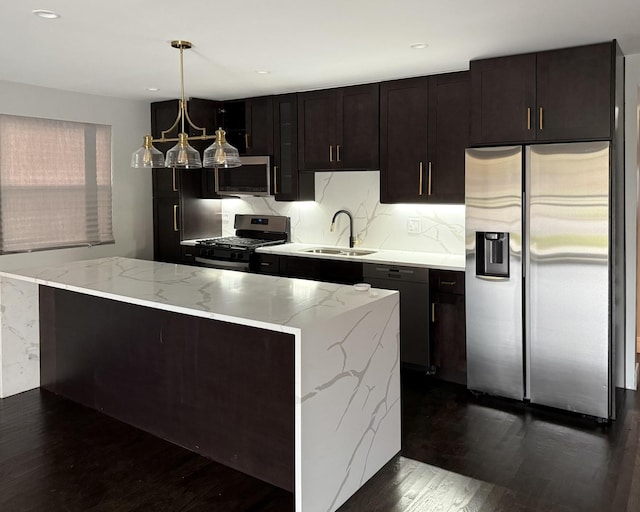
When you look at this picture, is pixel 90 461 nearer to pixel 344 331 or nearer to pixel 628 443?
pixel 344 331

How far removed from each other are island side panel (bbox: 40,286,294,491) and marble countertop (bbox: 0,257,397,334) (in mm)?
141

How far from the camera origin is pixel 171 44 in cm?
354

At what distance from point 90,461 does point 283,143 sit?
129 inches

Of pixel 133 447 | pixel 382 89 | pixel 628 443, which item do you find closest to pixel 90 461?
pixel 133 447

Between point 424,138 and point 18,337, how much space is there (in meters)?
3.35

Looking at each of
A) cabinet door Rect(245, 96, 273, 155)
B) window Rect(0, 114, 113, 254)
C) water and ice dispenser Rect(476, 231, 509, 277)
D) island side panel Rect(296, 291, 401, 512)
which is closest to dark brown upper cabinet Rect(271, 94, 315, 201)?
cabinet door Rect(245, 96, 273, 155)

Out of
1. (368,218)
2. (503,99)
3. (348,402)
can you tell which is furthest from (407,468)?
(368,218)

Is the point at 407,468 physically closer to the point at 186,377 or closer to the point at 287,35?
the point at 186,377

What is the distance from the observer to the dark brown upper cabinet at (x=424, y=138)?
4371mm

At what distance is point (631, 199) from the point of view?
404 centimetres

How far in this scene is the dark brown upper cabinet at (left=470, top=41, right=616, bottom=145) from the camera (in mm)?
3494

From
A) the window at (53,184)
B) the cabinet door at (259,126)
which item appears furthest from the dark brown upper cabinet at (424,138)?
the window at (53,184)

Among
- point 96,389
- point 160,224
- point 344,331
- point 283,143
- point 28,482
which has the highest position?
point 283,143

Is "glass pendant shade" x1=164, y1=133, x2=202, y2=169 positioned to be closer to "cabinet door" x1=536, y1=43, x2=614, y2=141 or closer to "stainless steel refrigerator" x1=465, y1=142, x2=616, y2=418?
"stainless steel refrigerator" x1=465, y1=142, x2=616, y2=418
